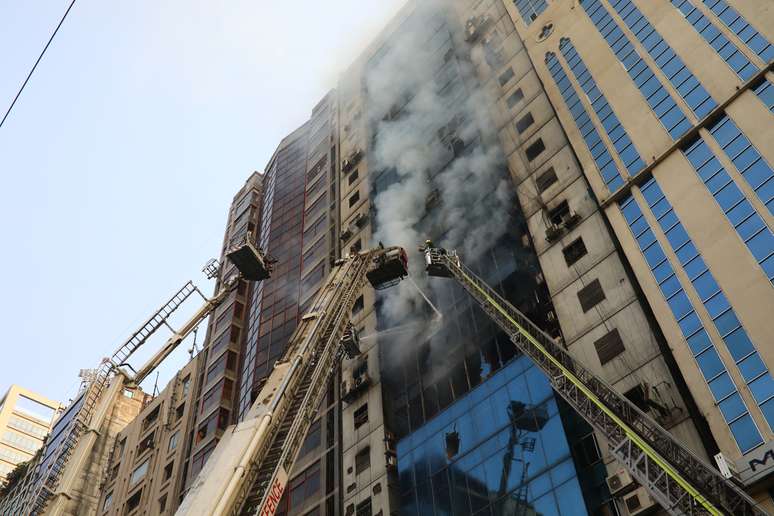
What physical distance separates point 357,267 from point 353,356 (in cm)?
1477

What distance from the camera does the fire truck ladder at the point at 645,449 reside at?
69.1ft

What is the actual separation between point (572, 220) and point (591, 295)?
5071mm

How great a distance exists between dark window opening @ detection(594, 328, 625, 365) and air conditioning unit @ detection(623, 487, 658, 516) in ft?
20.1

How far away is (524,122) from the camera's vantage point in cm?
4662

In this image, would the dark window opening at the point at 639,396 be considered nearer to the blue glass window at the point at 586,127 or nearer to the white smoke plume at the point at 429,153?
the blue glass window at the point at 586,127

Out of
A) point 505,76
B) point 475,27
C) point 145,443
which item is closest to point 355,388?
point 505,76

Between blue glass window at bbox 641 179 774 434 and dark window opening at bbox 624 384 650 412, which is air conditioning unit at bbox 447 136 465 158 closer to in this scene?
blue glass window at bbox 641 179 774 434

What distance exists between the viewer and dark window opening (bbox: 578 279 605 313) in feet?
113

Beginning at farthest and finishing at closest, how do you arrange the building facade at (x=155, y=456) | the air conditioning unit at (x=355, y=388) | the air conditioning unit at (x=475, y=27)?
the air conditioning unit at (x=475, y=27)
the building facade at (x=155, y=456)
the air conditioning unit at (x=355, y=388)

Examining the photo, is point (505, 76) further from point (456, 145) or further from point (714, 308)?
point (714, 308)

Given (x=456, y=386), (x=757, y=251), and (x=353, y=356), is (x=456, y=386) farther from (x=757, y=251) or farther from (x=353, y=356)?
(x=757, y=251)

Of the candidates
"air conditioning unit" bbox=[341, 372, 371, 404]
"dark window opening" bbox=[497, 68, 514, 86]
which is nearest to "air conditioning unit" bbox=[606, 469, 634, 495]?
"air conditioning unit" bbox=[341, 372, 371, 404]

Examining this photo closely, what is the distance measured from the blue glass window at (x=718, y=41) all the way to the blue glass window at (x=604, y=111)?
18.5ft

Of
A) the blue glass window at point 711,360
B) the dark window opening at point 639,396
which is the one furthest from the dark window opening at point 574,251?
the dark window opening at point 639,396
